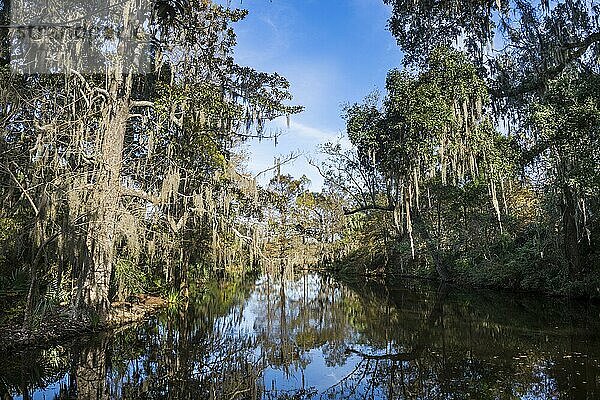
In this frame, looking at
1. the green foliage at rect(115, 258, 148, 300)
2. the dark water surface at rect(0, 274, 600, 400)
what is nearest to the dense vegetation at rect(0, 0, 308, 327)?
the green foliage at rect(115, 258, 148, 300)

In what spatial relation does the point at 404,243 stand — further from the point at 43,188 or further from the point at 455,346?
the point at 43,188

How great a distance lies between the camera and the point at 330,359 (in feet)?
21.4

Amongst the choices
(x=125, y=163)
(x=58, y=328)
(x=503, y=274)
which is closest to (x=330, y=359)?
(x=58, y=328)

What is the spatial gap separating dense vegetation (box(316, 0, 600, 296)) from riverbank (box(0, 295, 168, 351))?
335 inches

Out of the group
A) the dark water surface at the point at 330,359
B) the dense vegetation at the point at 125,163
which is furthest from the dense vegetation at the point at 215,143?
the dark water surface at the point at 330,359

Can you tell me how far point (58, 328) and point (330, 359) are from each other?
429 centimetres

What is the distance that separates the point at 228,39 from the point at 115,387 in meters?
8.01

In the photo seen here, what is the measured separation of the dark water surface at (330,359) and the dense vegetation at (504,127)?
9.25ft

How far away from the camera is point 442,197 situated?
1880 centimetres

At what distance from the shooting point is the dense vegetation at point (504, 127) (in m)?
8.96

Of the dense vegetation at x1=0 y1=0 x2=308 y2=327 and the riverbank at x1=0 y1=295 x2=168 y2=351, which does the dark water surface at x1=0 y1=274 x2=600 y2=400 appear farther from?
the dense vegetation at x1=0 y1=0 x2=308 y2=327

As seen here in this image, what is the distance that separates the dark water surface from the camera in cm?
470

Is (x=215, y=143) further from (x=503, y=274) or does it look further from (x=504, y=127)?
(x=503, y=274)

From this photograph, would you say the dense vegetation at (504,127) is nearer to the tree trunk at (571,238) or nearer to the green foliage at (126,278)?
the tree trunk at (571,238)
